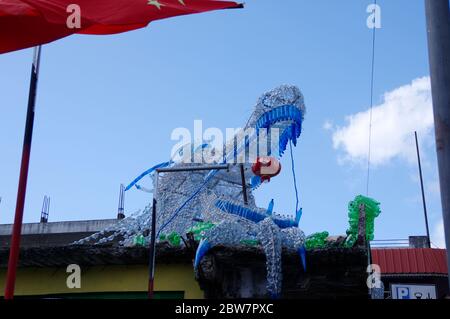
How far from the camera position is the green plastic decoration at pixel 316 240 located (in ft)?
45.4

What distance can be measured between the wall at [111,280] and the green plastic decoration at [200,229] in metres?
1.00

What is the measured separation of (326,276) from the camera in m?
15.2

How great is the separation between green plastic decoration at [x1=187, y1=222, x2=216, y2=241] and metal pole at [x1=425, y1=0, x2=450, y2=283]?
8976mm

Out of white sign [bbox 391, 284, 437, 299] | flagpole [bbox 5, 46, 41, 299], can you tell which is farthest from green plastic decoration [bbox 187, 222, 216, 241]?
flagpole [bbox 5, 46, 41, 299]

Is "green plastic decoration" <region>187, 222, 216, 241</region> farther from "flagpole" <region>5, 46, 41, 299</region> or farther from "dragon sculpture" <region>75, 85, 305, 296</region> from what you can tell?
"flagpole" <region>5, 46, 41, 299</region>

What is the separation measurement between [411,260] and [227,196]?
43.0 feet

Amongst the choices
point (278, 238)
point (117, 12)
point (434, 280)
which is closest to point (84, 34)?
point (117, 12)

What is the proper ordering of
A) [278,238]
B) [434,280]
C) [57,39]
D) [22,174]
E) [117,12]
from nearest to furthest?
[22,174] < [57,39] < [117,12] < [278,238] < [434,280]

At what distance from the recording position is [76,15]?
8664mm

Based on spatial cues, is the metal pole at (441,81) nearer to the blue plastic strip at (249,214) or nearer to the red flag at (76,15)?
the red flag at (76,15)

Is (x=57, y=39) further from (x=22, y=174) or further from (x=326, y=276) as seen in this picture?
(x=326, y=276)

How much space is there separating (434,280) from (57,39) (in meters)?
20.6

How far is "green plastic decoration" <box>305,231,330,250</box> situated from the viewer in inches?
545
